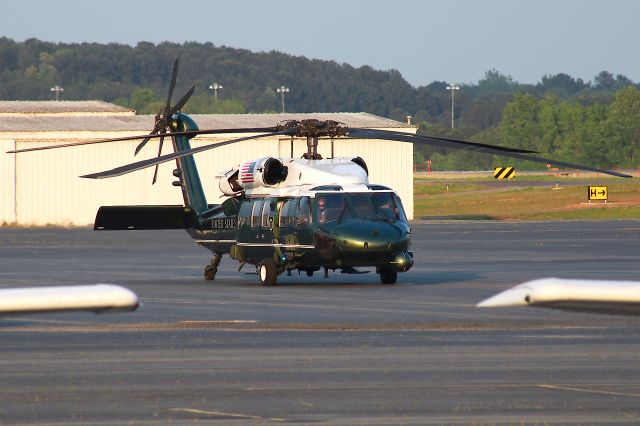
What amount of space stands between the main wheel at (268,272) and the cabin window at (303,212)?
1040 millimetres

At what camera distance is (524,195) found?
7700 cm

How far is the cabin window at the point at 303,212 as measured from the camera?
2511 cm

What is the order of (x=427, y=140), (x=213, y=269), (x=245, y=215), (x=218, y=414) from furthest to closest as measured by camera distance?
(x=213, y=269), (x=245, y=215), (x=427, y=140), (x=218, y=414)

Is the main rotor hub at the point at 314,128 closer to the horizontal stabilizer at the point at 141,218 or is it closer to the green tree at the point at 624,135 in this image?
the horizontal stabilizer at the point at 141,218

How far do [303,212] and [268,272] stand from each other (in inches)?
56.6

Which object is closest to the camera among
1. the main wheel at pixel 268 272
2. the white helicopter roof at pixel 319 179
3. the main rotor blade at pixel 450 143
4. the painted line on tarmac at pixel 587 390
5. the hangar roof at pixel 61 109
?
the painted line on tarmac at pixel 587 390

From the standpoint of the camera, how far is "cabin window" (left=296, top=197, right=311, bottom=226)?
82.4 feet

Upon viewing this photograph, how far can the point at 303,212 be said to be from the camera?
82.8ft

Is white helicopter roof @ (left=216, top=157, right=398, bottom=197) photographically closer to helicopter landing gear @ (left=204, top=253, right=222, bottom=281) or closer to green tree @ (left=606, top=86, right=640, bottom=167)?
helicopter landing gear @ (left=204, top=253, right=222, bottom=281)

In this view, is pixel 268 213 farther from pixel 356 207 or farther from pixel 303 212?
pixel 356 207

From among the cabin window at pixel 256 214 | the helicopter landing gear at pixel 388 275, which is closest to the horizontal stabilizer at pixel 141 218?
the cabin window at pixel 256 214

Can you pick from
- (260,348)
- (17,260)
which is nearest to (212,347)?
(260,348)

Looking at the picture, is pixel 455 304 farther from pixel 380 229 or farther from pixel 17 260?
pixel 17 260

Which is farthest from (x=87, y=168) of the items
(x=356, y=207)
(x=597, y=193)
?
(x=356, y=207)
